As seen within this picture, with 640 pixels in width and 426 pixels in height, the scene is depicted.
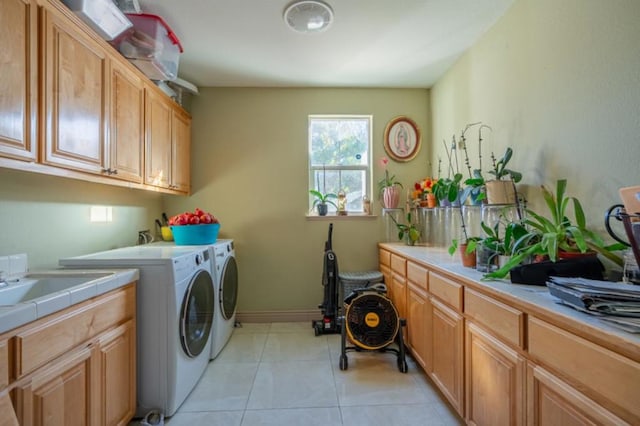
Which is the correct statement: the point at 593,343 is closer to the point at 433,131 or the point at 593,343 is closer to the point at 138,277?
the point at 138,277

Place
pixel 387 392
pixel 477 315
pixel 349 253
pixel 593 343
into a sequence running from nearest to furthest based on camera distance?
pixel 593 343
pixel 477 315
pixel 387 392
pixel 349 253

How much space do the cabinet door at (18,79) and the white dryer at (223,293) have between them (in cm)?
124

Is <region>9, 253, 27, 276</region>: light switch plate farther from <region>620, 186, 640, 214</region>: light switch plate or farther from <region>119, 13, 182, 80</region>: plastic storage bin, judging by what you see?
<region>620, 186, 640, 214</region>: light switch plate

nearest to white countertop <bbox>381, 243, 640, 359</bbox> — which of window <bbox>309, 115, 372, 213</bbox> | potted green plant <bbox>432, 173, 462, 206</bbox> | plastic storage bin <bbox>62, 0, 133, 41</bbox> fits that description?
potted green plant <bbox>432, 173, 462, 206</bbox>

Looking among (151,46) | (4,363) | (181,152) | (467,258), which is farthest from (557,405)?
(181,152)

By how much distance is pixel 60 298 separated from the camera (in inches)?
41.4

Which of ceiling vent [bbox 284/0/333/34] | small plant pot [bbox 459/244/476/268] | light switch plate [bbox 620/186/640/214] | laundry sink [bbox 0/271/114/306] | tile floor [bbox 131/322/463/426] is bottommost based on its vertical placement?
tile floor [bbox 131/322/463/426]

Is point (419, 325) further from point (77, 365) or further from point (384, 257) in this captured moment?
point (77, 365)

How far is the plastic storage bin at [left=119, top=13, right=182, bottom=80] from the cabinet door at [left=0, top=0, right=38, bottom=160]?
2.25 feet

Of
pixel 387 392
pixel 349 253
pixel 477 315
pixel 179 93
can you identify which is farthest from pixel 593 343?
pixel 179 93

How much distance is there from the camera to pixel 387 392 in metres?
1.82

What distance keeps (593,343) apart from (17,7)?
2317 mm

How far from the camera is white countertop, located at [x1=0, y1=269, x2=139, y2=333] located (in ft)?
2.88

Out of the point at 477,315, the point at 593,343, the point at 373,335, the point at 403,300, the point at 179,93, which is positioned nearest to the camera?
the point at 593,343
